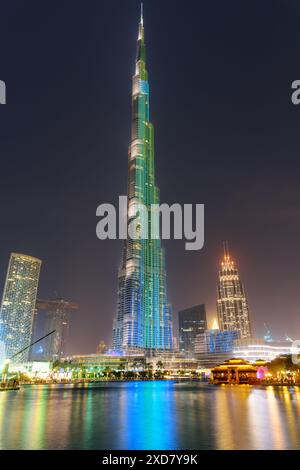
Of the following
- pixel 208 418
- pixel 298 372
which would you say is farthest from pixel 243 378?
pixel 208 418

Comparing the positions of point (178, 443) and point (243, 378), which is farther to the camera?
point (243, 378)

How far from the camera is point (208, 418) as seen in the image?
4000cm

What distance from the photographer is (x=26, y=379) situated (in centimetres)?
19562

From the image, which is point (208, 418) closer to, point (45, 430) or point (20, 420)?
point (45, 430)

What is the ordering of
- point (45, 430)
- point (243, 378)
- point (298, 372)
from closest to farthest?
1. point (45, 430)
2. point (298, 372)
3. point (243, 378)

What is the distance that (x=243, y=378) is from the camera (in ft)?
547
